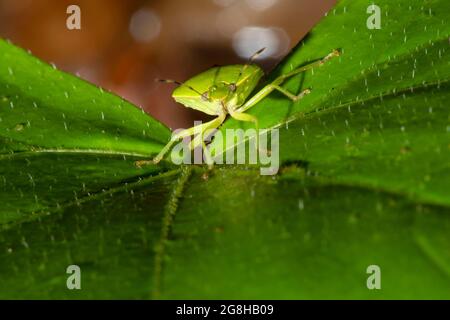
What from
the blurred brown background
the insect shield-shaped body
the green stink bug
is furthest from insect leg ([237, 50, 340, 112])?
the blurred brown background

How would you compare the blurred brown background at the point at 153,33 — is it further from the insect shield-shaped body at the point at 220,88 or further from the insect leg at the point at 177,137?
the insect leg at the point at 177,137

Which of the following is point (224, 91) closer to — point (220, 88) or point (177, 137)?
point (220, 88)

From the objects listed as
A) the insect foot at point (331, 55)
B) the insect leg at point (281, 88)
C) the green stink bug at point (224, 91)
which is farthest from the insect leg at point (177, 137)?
the insect foot at point (331, 55)

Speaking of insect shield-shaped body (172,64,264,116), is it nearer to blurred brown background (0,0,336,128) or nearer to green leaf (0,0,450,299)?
green leaf (0,0,450,299)

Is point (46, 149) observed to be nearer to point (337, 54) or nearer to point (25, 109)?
point (25, 109)

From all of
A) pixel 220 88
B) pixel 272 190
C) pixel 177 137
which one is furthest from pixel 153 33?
pixel 272 190

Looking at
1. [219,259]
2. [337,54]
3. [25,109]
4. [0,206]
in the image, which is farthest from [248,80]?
[219,259]
